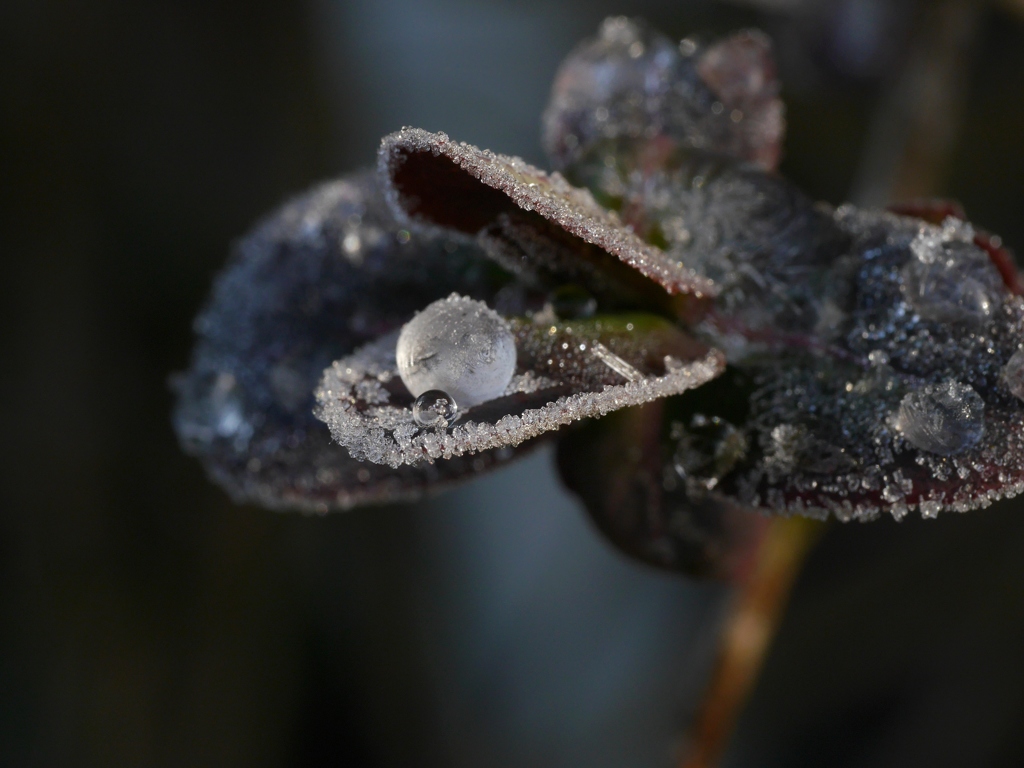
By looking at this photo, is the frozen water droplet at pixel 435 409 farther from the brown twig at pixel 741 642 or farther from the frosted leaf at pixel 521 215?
the brown twig at pixel 741 642

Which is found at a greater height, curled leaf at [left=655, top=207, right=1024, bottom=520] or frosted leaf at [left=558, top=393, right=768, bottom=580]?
curled leaf at [left=655, top=207, right=1024, bottom=520]

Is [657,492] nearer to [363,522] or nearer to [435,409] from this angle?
[435,409]

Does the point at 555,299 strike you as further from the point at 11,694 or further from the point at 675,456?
the point at 11,694

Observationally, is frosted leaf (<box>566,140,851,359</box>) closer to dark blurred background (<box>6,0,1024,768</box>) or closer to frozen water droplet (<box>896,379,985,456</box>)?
Result: frozen water droplet (<box>896,379,985,456</box>)

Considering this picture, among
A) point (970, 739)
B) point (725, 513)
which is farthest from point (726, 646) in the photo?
point (970, 739)

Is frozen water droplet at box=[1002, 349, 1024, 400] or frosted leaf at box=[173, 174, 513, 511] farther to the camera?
frosted leaf at box=[173, 174, 513, 511]

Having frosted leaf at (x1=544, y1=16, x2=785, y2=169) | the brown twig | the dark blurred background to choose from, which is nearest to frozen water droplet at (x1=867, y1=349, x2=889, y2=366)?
frosted leaf at (x1=544, y1=16, x2=785, y2=169)

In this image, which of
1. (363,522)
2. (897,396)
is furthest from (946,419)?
(363,522)
